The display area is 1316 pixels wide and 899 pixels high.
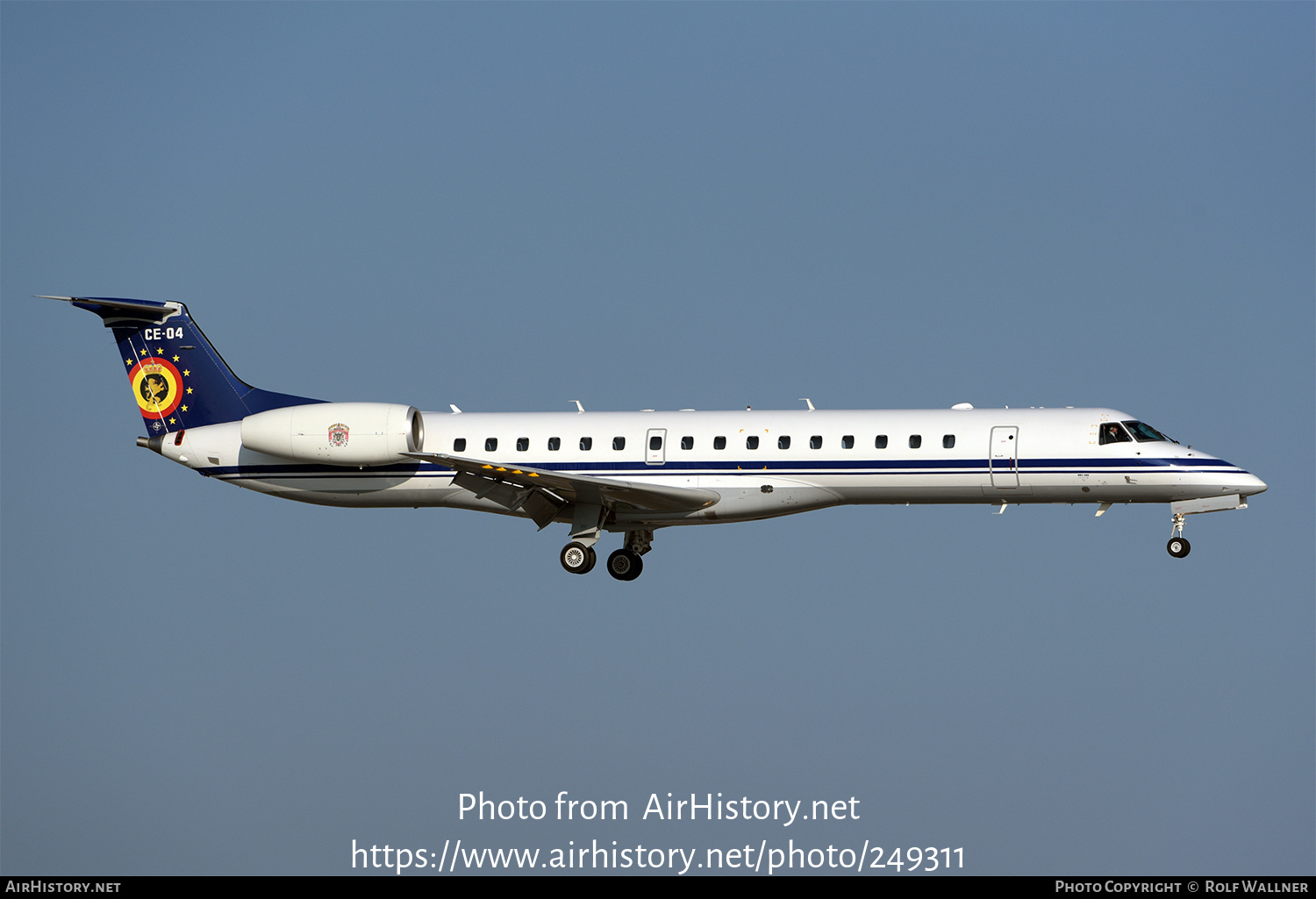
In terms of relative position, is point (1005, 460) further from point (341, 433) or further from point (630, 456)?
point (341, 433)

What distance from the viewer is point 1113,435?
31.6m

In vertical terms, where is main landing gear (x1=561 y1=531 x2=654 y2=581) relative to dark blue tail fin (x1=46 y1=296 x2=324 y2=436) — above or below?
below

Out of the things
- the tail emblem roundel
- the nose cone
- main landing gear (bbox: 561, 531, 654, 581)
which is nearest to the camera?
the nose cone

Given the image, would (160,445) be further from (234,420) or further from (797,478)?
(797,478)

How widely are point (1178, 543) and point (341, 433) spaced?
17549 millimetres

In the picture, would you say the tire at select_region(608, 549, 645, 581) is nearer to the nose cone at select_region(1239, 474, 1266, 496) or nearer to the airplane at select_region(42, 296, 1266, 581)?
the airplane at select_region(42, 296, 1266, 581)

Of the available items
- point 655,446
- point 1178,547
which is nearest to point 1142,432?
point 1178,547

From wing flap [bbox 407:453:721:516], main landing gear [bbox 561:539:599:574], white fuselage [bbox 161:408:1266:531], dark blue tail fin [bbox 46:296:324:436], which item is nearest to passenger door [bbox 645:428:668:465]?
white fuselage [bbox 161:408:1266:531]

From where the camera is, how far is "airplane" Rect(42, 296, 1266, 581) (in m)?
31.6

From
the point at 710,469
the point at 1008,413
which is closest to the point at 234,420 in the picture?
the point at 710,469

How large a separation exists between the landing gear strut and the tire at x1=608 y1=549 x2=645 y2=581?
1154 cm

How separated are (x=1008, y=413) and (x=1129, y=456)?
2.53m

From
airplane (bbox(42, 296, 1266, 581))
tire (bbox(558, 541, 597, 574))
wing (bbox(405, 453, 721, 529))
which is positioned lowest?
tire (bbox(558, 541, 597, 574))

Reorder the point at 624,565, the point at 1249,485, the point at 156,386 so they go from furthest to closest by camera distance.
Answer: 1. the point at 156,386
2. the point at 624,565
3. the point at 1249,485
